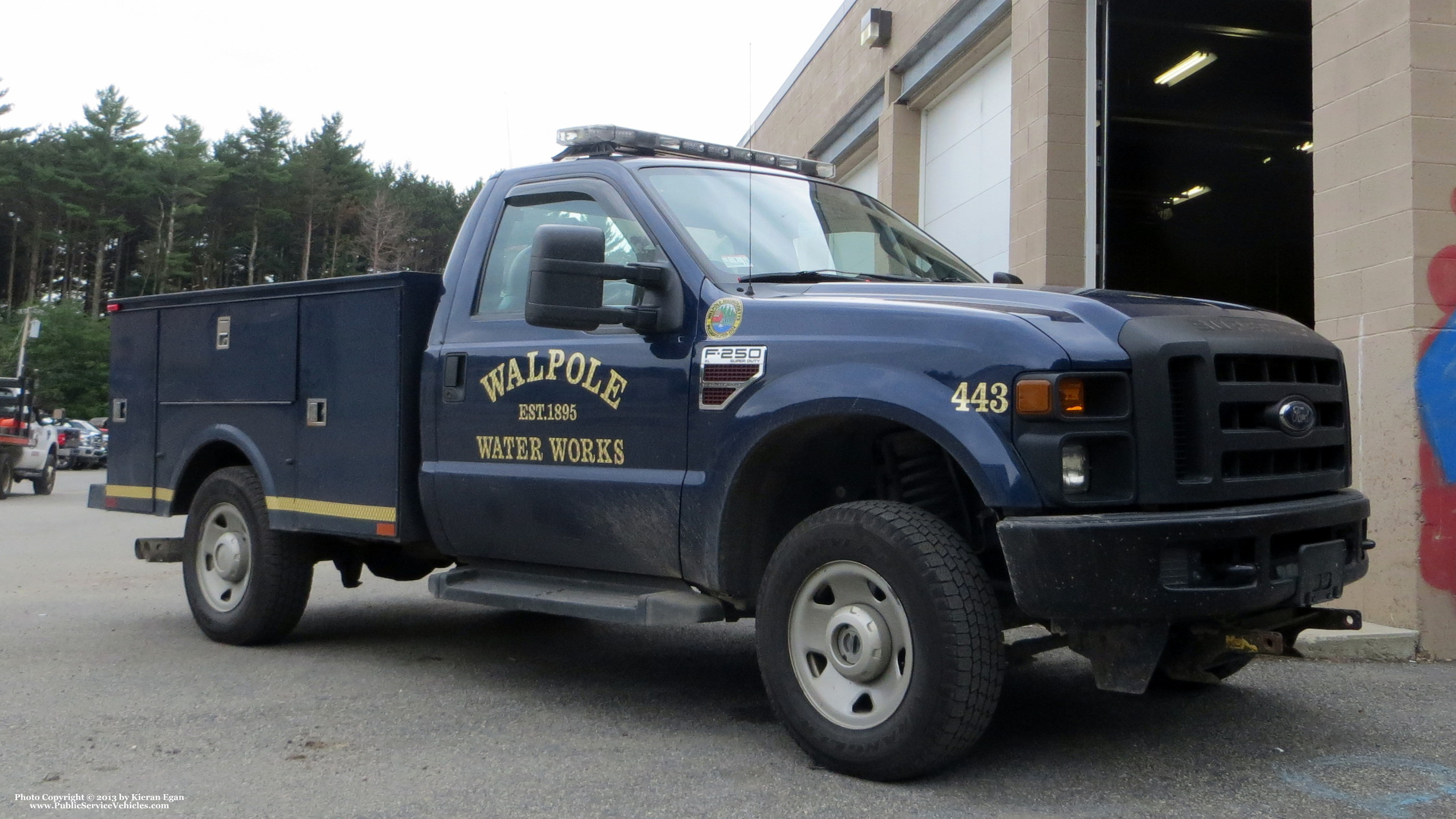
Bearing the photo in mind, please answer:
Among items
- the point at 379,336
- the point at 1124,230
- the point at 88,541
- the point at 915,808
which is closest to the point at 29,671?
the point at 379,336

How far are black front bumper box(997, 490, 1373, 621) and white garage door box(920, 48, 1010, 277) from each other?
7.10 meters

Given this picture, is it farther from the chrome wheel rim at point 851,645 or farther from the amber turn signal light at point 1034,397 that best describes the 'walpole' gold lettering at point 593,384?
the amber turn signal light at point 1034,397

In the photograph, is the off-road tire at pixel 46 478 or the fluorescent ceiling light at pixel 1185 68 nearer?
the fluorescent ceiling light at pixel 1185 68

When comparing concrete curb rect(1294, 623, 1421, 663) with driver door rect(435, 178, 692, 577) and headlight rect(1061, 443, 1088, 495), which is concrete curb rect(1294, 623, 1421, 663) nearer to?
headlight rect(1061, 443, 1088, 495)

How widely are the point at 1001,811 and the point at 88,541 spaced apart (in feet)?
38.4

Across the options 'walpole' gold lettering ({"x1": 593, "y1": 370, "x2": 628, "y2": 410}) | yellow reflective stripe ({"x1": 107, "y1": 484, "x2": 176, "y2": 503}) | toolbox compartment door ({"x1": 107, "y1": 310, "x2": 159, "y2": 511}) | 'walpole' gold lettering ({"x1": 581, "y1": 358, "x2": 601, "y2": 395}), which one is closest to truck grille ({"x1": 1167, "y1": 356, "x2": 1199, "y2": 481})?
'walpole' gold lettering ({"x1": 593, "y1": 370, "x2": 628, "y2": 410})

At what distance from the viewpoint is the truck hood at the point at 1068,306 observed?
3.72 meters

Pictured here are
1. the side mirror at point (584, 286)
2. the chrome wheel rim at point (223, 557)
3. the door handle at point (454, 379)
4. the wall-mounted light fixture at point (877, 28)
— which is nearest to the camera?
the side mirror at point (584, 286)

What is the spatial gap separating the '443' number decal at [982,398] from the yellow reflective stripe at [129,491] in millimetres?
4823

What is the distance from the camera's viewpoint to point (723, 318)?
14.9 feet

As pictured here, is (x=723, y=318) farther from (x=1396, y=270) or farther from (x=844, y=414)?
(x=1396, y=270)

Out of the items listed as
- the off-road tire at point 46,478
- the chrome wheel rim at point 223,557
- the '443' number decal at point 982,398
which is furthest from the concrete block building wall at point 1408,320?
the off-road tire at point 46,478

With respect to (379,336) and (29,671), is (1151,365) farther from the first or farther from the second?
(29,671)

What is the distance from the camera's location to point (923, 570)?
3.79m
